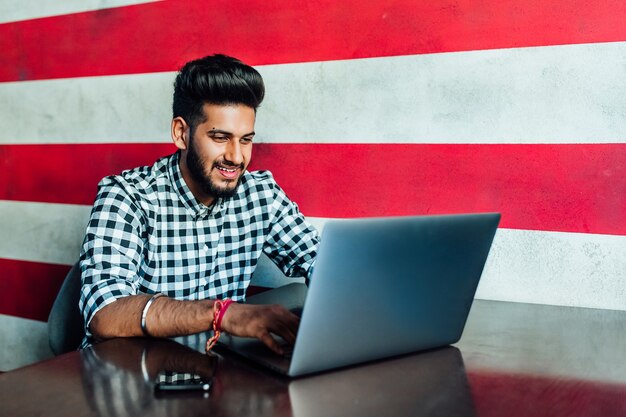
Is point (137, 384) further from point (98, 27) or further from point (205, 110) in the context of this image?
point (98, 27)

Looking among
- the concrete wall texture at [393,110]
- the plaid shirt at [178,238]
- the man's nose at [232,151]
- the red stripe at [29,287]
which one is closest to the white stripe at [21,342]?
the red stripe at [29,287]

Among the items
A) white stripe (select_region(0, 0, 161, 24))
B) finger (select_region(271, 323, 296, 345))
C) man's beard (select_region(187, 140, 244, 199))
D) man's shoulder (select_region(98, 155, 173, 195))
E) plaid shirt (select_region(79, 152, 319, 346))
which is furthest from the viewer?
white stripe (select_region(0, 0, 161, 24))

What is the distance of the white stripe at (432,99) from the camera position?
61.5 inches

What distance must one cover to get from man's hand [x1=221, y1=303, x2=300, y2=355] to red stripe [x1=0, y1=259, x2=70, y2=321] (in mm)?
1592

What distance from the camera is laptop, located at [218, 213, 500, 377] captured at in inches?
34.4

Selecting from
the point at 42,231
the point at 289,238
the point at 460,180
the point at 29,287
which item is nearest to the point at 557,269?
the point at 460,180

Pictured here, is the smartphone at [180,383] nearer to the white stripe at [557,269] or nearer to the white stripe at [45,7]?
the white stripe at [557,269]

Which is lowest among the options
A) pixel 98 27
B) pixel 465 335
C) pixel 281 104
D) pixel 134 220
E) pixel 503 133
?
pixel 465 335

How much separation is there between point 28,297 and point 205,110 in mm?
1441


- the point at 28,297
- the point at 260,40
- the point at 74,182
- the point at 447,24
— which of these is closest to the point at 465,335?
the point at 447,24

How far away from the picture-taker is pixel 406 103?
177cm

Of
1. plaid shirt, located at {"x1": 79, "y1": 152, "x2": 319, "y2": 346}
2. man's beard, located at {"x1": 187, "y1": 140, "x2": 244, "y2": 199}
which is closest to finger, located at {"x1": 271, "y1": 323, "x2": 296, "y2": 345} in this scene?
plaid shirt, located at {"x1": 79, "y1": 152, "x2": 319, "y2": 346}

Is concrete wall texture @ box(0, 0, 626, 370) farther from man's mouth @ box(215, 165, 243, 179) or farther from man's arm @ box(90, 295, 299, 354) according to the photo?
man's arm @ box(90, 295, 299, 354)

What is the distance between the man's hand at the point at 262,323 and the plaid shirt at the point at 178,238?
0.31 m
